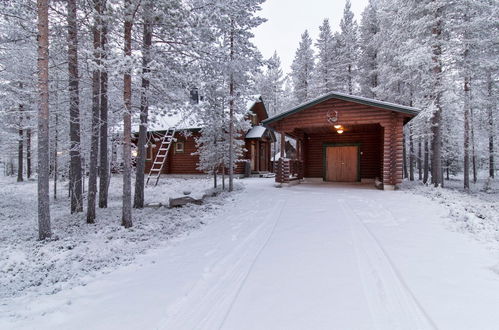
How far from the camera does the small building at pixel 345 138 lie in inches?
446

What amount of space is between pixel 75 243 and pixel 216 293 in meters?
3.70

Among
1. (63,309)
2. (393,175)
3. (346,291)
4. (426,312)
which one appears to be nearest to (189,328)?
(63,309)

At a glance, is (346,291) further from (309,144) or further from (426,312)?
(309,144)

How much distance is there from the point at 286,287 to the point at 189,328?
1246 millimetres

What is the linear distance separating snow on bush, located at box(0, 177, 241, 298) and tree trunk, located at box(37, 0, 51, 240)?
1.76ft

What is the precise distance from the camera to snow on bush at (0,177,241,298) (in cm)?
383

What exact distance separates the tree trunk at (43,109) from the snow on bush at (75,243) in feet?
1.76

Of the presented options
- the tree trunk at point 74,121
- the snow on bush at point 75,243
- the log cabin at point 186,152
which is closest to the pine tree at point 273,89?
the log cabin at point 186,152

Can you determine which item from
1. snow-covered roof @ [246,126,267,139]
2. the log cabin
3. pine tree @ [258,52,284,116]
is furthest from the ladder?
pine tree @ [258,52,284,116]

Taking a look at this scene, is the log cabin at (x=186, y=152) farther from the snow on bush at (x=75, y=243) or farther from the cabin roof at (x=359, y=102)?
the snow on bush at (x=75, y=243)

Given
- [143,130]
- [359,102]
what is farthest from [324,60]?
[143,130]

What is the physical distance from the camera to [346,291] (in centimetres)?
300

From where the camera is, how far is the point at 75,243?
514 centimetres

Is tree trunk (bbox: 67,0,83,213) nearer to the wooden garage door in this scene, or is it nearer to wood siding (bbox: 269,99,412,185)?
wood siding (bbox: 269,99,412,185)
